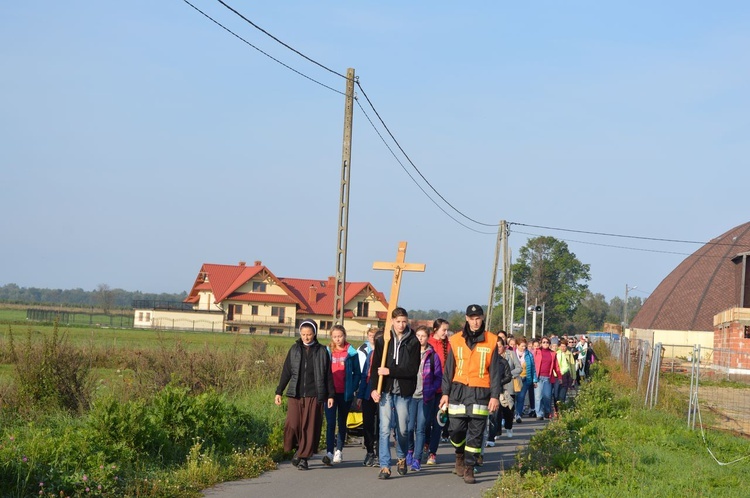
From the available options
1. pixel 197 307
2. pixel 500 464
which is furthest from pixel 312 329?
pixel 197 307

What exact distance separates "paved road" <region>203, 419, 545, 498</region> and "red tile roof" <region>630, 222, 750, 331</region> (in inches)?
2784

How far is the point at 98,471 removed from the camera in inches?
354

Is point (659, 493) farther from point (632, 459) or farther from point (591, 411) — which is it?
point (591, 411)

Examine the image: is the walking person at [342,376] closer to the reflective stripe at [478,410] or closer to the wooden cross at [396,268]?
the wooden cross at [396,268]

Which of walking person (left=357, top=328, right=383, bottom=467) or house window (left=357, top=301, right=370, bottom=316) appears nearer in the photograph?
walking person (left=357, top=328, right=383, bottom=467)

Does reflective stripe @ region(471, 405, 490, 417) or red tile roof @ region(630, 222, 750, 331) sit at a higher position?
red tile roof @ region(630, 222, 750, 331)

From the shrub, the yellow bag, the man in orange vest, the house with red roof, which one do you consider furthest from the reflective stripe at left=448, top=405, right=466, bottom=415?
the house with red roof

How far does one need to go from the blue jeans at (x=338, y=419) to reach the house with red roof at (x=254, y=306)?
71.0 m

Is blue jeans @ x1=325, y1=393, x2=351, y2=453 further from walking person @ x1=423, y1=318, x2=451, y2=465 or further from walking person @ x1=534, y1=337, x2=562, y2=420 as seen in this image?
walking person @ x1=534, y1=337, x2=562, y2=420

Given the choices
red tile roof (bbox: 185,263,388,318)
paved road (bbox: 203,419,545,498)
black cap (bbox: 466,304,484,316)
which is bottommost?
paved road (bbox: 203,419,545,498)

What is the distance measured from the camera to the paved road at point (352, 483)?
1002 cm

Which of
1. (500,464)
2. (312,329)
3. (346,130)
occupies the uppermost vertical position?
(346,130)

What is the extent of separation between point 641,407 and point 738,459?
6.36 meters

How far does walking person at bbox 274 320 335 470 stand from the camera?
11.8 metres
